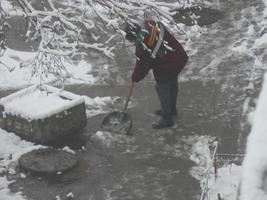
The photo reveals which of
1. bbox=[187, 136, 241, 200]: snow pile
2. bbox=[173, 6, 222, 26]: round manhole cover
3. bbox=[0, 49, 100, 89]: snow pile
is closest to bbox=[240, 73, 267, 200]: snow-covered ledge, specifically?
bbox=[187, 136, 241, 200]: snow pile

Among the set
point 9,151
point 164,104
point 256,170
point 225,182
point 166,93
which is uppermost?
point 256,170

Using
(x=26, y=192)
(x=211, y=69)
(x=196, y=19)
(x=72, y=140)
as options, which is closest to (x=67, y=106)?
(x=72, y=140)

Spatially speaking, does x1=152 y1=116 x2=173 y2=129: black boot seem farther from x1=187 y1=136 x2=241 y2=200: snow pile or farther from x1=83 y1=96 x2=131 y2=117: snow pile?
x1=83 y1=96 x2=131 y2=117: snow pile

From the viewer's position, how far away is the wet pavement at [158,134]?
248 inches

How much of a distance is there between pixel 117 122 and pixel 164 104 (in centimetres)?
74

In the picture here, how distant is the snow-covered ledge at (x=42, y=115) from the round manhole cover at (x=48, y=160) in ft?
0.96

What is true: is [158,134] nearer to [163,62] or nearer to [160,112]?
[160,112]

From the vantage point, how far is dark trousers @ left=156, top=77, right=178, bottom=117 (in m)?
7.65

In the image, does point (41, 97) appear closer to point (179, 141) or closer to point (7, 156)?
point (7, 156)

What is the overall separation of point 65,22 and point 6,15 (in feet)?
1.87

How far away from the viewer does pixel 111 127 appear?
25.2ft

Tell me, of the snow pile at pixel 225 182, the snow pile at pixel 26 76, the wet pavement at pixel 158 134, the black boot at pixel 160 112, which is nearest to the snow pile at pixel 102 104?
the wet pavement at pixel 158 134

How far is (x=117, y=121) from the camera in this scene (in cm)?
774

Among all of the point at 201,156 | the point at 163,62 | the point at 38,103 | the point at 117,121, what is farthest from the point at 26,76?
the point at 201,156
